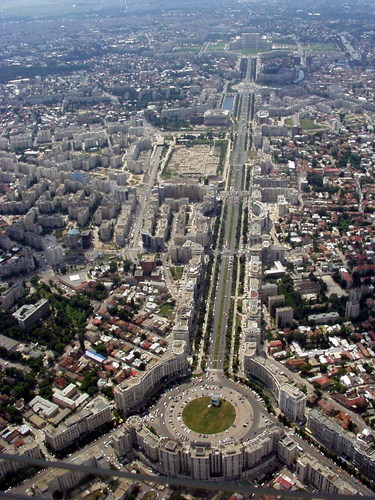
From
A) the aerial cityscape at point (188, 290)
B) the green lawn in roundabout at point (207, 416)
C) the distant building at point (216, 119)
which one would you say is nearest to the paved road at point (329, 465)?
the aerial cityscape at point (188, 290)

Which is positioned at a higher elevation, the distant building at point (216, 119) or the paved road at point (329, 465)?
the distant building at point (216, 119)

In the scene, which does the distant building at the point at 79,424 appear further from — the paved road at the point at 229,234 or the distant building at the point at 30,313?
the distant building at the point at 30,313

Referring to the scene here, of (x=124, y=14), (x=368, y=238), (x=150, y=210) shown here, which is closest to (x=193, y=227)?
(x=150, y=210)

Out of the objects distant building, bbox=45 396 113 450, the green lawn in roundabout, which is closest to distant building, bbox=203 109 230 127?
the green lawn in roundabout

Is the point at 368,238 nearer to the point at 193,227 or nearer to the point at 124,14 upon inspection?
the point at 193,227

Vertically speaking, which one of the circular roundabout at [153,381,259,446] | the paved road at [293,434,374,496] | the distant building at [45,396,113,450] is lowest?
the paved road at [293,434,374,496]

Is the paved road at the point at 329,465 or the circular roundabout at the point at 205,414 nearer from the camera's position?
the paved road at the point at 329,465

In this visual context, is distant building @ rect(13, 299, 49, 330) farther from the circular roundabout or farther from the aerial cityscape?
the circular roundabout
